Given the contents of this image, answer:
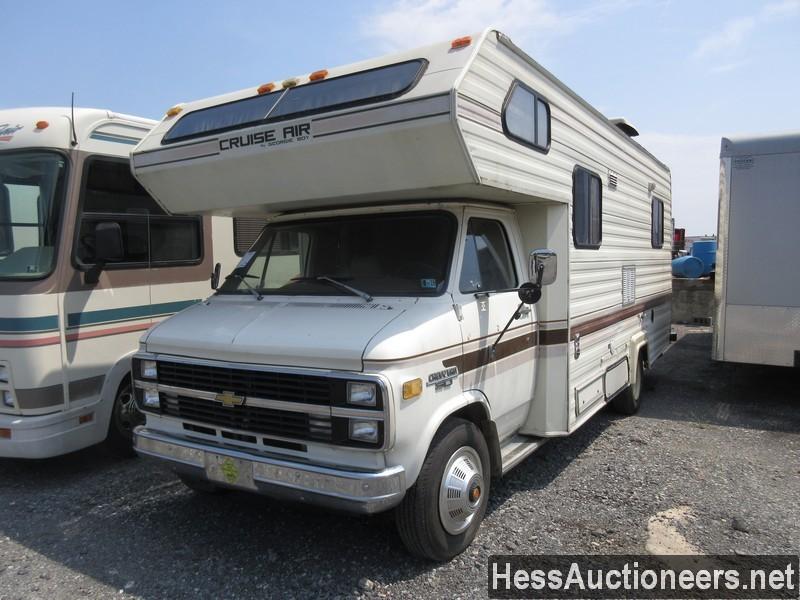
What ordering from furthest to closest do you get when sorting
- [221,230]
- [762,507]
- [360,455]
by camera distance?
[221,230] < [762,507] < [360,455]

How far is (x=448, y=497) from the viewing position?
352 cm

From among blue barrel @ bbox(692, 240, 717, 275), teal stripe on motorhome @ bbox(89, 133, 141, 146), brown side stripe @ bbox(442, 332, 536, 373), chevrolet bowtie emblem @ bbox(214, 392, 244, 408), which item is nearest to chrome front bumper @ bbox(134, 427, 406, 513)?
chevrolet bowtie emblem @ bbox(214, 392, 244, 408)

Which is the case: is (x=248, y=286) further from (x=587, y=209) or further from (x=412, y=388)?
(x=587, y=209)

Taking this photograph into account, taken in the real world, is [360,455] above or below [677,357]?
above

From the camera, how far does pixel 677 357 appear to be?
10.5 meters

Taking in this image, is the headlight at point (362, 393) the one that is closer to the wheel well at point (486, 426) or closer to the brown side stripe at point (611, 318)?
the wheel well at point (486, 426)

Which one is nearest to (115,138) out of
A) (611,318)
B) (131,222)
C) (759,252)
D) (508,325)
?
(131,222)

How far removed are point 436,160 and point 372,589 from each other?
239 centimetres

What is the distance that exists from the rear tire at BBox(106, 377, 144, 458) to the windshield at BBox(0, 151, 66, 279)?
4.20 ft

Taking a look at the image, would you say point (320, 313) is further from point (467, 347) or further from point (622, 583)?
point (622, 583)

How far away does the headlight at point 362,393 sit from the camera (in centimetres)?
306

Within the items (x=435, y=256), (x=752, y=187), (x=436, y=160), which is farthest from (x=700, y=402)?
(x=436, y=160)

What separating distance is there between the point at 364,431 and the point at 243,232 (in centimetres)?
411

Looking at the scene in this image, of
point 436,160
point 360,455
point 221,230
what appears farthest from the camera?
point 221,230
